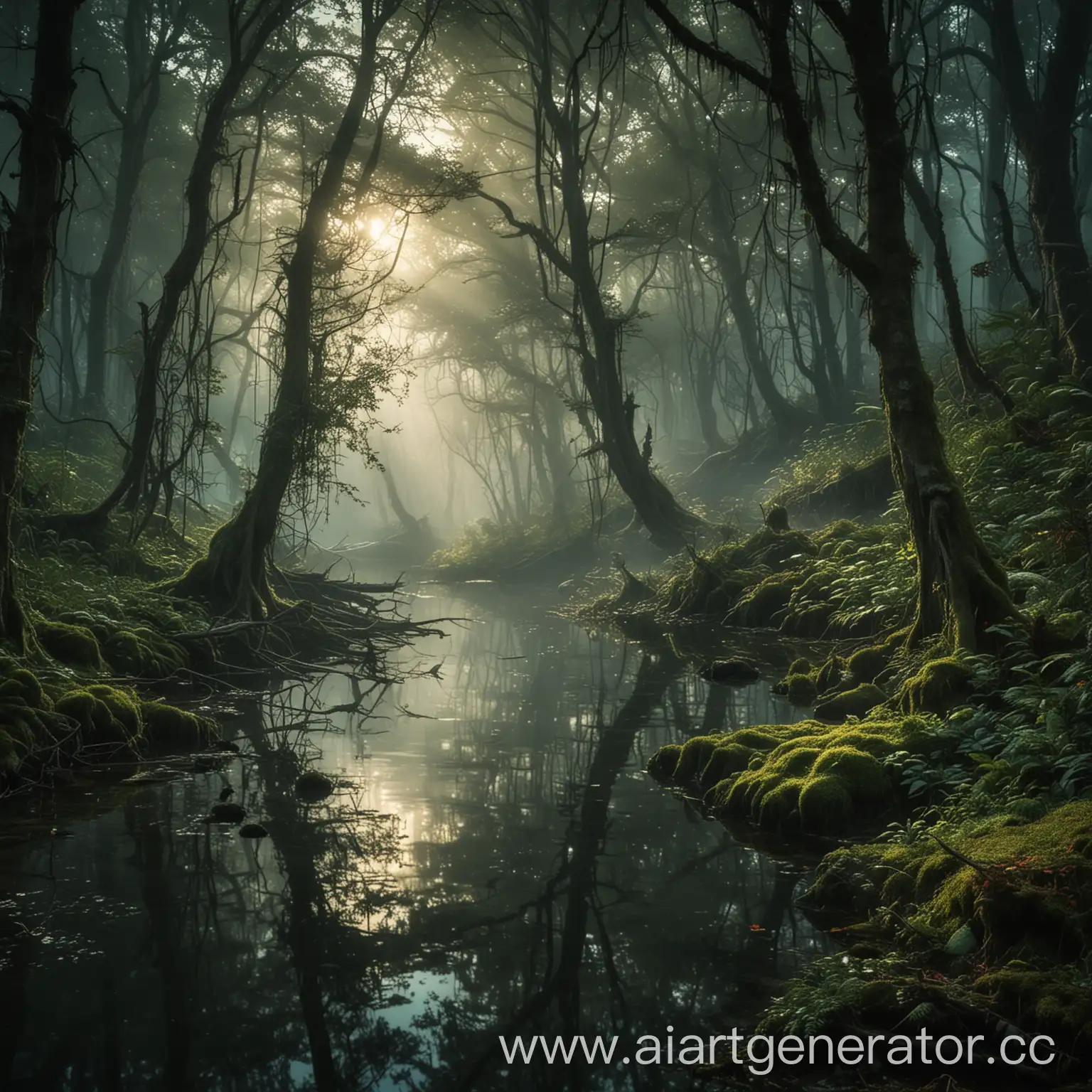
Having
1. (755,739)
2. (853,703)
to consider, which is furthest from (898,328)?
(755,739)

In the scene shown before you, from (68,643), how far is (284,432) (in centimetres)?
621

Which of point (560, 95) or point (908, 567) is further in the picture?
point (560, 95)

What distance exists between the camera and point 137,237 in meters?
41.9

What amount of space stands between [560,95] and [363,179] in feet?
34.1

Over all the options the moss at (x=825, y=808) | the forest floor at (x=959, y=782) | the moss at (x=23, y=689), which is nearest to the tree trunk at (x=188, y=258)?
the moss at (x=23, y=689)

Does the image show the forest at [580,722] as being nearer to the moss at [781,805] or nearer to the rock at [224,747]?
the moss at [781,805]

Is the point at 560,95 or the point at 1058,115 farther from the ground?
the point at 560,95

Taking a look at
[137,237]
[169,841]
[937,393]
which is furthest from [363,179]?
[137,237]

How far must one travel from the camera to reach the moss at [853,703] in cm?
972

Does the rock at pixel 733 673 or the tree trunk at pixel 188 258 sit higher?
the tree trunk at pixel 188 258

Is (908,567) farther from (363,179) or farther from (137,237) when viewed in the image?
(137,237)

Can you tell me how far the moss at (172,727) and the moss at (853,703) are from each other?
5523 mm

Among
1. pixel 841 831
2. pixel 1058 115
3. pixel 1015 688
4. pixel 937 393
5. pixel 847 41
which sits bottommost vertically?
pixel 841 831

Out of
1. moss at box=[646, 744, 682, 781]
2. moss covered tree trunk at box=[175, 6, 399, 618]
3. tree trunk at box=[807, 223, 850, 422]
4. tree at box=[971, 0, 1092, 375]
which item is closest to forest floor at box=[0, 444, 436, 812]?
moss covered tree trunk at box=[175, 6, 399, 618]
